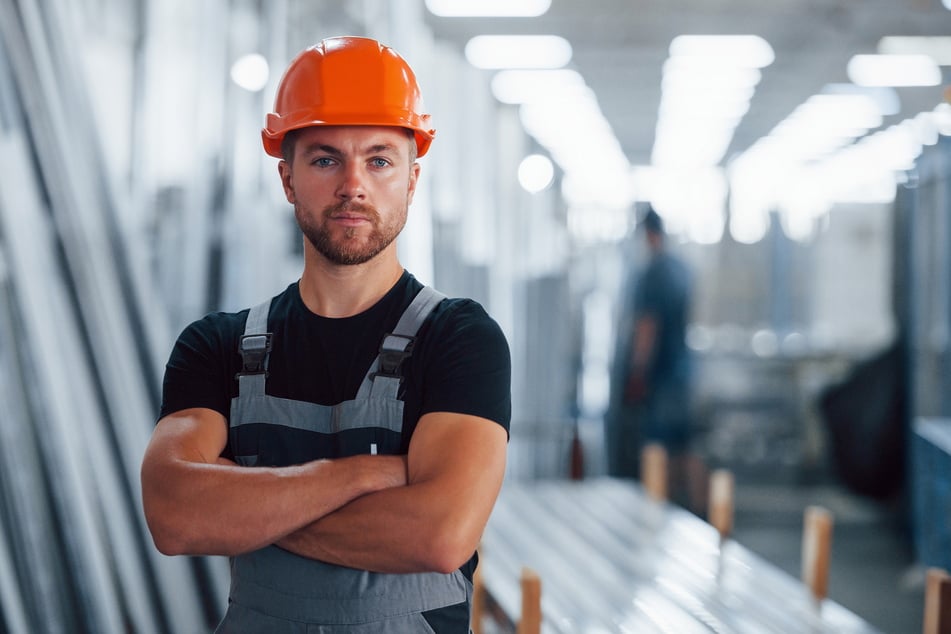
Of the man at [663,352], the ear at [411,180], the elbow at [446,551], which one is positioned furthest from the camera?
the man at [663,352]

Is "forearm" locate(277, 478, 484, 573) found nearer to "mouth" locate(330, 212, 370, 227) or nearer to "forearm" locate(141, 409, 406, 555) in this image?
"forearm" locate(141, 409, 406, 555)

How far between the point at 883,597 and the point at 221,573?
133 inches

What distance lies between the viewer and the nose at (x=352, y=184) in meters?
1.55

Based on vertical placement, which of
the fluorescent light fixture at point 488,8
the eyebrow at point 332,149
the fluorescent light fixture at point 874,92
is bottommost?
the eyebrow at point 332,149

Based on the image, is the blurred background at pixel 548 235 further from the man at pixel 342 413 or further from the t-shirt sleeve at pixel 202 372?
the man at pixel 342 413

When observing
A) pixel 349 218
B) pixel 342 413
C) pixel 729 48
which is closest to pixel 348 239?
pixel 349 218

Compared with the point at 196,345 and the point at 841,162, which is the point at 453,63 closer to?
the point at 196,345

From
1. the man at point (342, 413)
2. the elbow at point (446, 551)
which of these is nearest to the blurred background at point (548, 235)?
the man at point (342, 413)

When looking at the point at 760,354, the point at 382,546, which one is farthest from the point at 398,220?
the point at 760,354

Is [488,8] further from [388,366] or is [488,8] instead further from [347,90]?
[388,366]

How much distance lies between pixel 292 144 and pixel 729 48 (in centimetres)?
477

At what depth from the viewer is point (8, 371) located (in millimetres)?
2244

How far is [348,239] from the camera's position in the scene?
1577 mm

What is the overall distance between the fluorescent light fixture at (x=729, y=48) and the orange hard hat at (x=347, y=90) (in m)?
4.42
